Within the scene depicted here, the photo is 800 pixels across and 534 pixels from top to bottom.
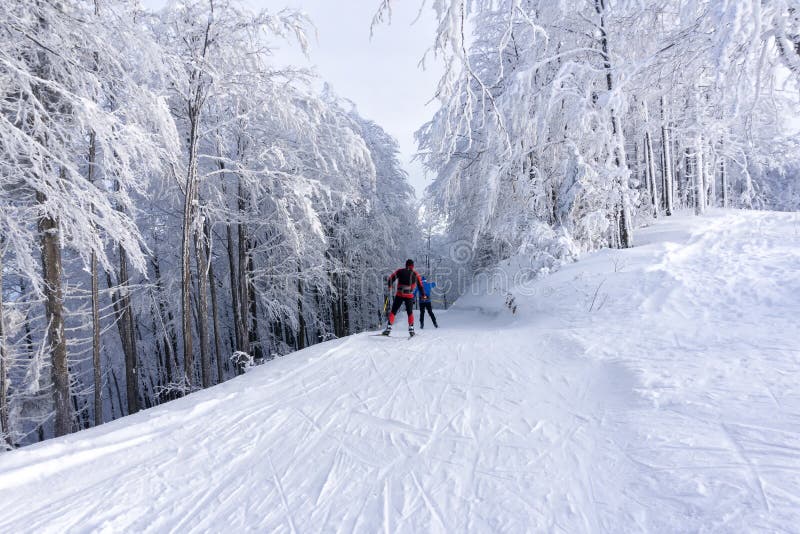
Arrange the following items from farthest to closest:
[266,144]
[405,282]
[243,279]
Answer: [243,279]
[266,144]
[405,282]

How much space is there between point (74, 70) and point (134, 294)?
9.01 metres

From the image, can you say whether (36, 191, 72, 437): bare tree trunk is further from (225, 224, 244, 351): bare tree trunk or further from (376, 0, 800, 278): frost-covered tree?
(376, 0, 800, 278): frost-covered tree

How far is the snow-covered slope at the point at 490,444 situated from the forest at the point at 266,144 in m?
2.72

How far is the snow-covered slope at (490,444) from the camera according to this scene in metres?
2.36

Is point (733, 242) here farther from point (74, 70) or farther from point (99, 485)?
point (74, 70)

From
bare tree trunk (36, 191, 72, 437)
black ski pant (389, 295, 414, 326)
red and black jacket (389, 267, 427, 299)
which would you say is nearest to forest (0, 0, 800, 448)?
bare tree trunk (36, 191, 72, 437)

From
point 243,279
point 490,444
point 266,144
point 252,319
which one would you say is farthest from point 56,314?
point 490,444

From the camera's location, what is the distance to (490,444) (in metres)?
3.17

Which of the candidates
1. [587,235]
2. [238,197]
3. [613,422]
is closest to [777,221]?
[587,235]

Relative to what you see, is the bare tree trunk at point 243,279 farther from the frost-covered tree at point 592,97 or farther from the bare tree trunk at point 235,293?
the frost-covered tree at point 592,97

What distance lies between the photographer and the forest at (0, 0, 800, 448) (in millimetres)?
4996

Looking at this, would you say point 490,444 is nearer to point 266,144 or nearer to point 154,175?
point 154,175

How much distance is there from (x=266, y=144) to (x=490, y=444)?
10.3 meters

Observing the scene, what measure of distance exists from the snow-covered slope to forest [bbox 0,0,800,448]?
2.72 metres
